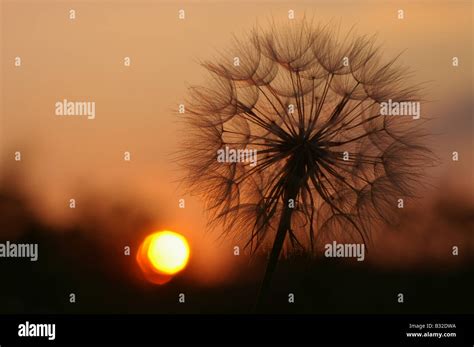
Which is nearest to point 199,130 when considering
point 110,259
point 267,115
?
point 267,115

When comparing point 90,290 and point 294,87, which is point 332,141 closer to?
point 294,87

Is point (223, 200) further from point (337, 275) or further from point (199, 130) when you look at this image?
point (337, 275)

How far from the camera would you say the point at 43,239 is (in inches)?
503

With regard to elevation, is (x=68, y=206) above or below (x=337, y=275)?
above

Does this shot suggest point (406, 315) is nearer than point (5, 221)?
Yes

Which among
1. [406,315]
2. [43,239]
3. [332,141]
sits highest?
[332,141]

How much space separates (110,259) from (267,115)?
295 cm

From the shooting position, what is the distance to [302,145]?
1109 cm

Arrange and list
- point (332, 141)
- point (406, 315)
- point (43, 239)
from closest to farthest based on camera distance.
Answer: point (332, 141)
point (406, 315)
point (43, 239)

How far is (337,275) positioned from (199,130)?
2.67 metres

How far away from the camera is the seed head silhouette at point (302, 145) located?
11.2 m

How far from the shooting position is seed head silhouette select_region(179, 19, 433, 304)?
11.2 meters

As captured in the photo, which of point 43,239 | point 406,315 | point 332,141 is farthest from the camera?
point 43,239

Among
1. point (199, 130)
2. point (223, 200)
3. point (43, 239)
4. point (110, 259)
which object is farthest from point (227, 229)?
point (43, 239)
